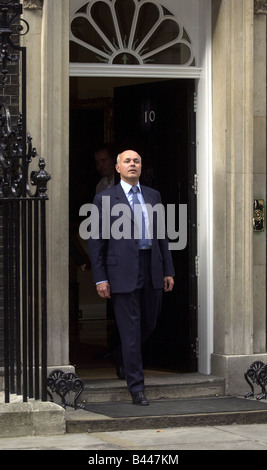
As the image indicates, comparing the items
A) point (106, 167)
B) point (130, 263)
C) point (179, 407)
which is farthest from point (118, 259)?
point (106, 167)

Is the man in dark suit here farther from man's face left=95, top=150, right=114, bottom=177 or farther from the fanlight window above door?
man's face left=95, top=150, right=114, bottom=177

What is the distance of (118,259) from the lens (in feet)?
33.0

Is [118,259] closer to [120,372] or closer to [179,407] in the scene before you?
[120,372]

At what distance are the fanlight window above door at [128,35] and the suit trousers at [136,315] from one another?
202cm

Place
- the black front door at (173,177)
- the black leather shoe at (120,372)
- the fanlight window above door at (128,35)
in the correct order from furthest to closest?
the black front door at (173,177) → the fanlight window above door at (128,35) → the black leather shoe at (120,372)

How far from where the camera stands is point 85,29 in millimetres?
10883

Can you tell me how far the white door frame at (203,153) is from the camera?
1095cm

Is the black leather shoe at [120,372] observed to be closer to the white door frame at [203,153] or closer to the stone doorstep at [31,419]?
the white door frame at [203,153]

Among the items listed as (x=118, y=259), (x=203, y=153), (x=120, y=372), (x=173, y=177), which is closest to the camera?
(x=118, y=259)

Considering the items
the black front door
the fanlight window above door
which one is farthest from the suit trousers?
the fanlight window above door

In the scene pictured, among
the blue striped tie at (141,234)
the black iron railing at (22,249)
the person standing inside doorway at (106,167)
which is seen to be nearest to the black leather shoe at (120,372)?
the blue striped tie at (141,234)

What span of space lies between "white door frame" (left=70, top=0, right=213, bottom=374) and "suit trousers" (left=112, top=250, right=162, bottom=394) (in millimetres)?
926

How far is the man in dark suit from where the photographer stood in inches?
393

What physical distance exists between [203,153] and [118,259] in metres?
1.59
